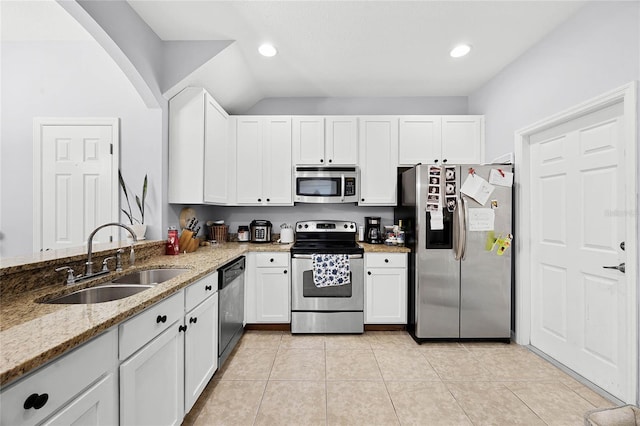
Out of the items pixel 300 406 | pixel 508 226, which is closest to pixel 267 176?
pixel 300 406

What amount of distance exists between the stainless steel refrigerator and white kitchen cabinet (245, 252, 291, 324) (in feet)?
4.41

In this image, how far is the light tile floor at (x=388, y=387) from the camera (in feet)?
5.75

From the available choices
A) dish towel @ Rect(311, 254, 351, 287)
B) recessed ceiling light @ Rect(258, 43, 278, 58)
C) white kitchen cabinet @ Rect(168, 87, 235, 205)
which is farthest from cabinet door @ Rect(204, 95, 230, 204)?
dish towel @ Rect(311, 254, 351, 287)

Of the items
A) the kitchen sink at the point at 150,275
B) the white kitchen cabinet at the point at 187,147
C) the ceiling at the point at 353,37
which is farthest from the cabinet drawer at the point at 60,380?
the ceiling at the point at 353,37

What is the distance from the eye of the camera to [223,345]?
2.21m

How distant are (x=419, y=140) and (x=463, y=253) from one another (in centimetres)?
142

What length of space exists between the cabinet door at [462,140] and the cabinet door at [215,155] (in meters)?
2.56

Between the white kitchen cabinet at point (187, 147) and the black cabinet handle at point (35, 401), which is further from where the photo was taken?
the white kitchen cabinet at point (187, 147)

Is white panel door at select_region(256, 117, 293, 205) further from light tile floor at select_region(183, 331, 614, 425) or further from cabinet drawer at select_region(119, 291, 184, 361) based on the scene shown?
cabinet drawer at select_region(119, 291, 184, 361)

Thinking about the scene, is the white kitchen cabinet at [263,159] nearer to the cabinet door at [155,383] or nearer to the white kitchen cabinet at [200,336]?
the white kitchen cabinet at [200,336]

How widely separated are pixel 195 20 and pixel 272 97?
1.45 meters

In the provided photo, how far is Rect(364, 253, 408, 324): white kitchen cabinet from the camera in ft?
9.60

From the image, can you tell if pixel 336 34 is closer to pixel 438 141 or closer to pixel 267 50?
pixel 267 50

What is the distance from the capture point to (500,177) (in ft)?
8.69
